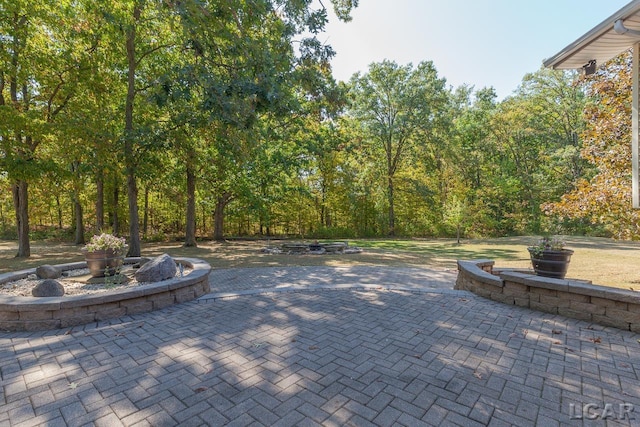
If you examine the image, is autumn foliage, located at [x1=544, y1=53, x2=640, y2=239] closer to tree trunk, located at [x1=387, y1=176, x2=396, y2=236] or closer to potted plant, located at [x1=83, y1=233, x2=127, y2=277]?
potted plant, located at [x1=83, y1=233, x2=127, y2=277]

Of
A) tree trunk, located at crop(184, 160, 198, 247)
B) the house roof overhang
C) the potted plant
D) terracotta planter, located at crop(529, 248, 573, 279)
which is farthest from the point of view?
tree trunk, located at crop(184, 160, 198, 247)

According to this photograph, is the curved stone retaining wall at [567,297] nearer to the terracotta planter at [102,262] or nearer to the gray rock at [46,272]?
the terracotta planter at [102,262]

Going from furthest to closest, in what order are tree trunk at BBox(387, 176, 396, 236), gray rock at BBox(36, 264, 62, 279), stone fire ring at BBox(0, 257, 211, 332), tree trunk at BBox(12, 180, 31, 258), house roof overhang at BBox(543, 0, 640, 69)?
tree trunk at BBox(387, 176, 396, 236), tree trunk at BBox(12, 180, 31, 258), gray rock at BBox(36, 264, 62, 279), stone fire ring at BBox(0, 257, 211, 332), house roof overhang at BBox(543, 0, 640, 69)

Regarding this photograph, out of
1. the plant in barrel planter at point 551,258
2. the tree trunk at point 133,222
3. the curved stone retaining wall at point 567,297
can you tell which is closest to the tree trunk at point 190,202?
the tree trunk at point 133,222

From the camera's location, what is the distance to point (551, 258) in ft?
15.1

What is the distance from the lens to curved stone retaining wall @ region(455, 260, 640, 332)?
3.21 m

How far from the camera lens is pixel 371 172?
784 inches

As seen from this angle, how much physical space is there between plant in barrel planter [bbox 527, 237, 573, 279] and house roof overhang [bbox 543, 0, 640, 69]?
2.64 meters

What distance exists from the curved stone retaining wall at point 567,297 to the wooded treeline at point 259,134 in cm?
276

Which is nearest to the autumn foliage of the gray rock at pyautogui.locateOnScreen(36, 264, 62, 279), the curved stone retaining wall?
the curved stone retaining wall

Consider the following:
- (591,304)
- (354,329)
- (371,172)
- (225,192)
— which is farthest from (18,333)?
(371,172)

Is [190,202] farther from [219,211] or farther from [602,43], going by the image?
[602,43]

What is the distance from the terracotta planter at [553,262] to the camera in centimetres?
450

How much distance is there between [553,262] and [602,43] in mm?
3004
